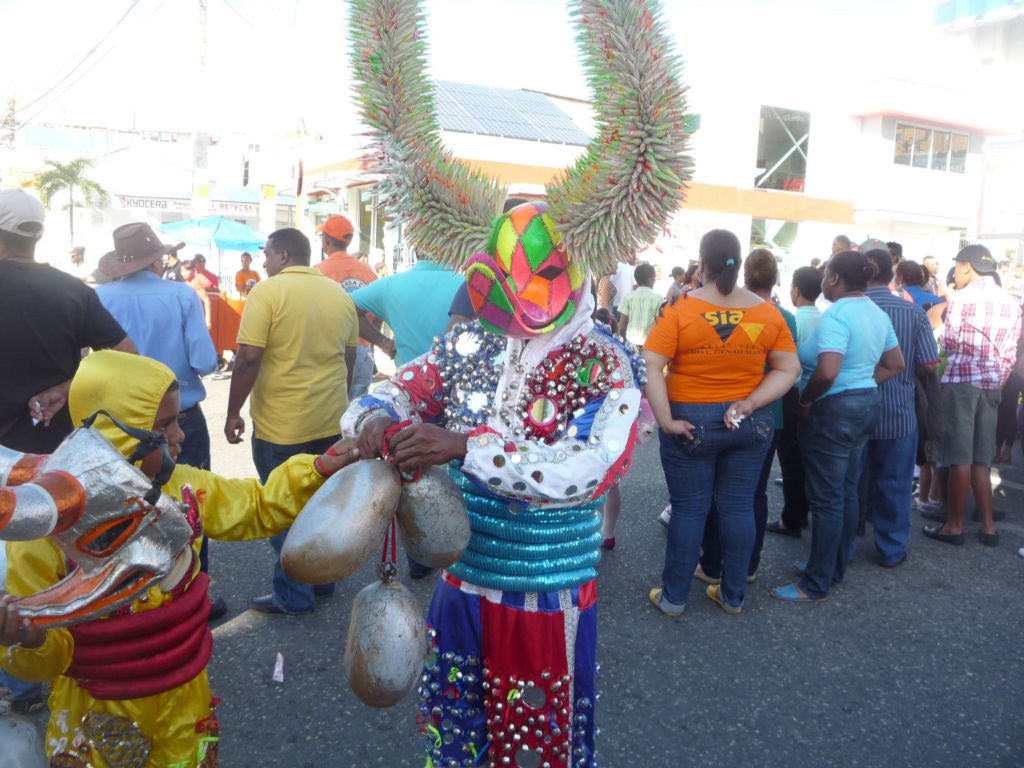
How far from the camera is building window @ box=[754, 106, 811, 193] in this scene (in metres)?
21.4

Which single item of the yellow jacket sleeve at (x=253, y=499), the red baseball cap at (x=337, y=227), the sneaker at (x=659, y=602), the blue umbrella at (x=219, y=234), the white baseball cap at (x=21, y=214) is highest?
the blue umbrella at (x=219, y=234)

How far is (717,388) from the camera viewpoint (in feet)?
11.5

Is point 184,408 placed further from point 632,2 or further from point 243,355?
point 632,2

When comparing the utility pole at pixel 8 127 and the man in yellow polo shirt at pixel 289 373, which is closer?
the man in yellow polo shirt at pixel 289 373

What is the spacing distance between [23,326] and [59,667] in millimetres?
1628

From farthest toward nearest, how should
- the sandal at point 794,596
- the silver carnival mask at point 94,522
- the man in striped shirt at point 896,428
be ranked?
the man in striped shirt at point 896,428, the sandal at point 794,596, the silver carnival mask at point 94,522

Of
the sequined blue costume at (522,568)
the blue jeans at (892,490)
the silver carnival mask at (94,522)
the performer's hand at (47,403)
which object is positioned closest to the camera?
the silver carnival mask at (94,522)

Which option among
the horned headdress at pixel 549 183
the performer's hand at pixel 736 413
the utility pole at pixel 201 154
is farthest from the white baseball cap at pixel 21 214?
the utility pole at pixel 201 154

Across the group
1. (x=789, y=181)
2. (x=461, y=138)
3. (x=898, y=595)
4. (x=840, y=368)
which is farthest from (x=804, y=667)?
(x=789, y=181)

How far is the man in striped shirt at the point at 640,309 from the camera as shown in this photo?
7.42 m

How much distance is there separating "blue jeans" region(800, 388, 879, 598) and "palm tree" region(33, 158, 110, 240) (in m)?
27.3

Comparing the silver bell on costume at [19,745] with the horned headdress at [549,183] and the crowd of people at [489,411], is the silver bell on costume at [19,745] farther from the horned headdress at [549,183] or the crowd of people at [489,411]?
the horned headdress at [549,183]

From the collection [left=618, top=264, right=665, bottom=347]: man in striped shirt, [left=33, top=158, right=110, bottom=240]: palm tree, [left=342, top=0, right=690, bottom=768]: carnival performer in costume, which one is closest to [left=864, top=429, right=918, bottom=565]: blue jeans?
[left=618, top=264, right=665, bottom=347]: man in striped shirt

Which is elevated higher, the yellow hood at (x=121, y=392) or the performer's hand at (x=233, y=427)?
the yellow hood at (x=121, y=392)
